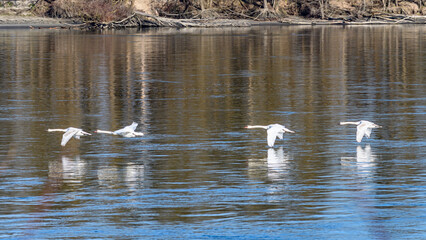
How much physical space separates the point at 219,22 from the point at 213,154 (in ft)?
215

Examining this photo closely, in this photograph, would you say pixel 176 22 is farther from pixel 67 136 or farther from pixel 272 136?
pixel 272 136

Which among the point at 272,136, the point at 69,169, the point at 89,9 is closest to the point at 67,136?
the point at 69,169

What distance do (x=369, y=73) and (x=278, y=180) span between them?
2064 centimetres

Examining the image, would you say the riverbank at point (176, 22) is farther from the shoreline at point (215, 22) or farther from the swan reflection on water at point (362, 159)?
the swan reflection on water at point (362, 159)

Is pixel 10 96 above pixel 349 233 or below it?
above

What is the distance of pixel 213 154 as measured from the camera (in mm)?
18125

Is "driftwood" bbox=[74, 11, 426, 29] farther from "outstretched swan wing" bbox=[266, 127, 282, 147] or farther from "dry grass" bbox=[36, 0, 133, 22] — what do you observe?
"outstretched swan wing" bbox=[266, 127, 282, 147]

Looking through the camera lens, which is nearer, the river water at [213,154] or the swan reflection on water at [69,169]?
the river water at [213,154]

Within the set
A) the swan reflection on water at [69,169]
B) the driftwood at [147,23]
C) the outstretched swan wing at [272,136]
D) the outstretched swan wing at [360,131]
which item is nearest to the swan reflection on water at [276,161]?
the outstretched swan wing at [272,136]

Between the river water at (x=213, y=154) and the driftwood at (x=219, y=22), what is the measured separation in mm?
39061

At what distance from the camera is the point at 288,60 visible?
138 feet

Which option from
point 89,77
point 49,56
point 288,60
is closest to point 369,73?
point 288,60

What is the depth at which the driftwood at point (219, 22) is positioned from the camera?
77375mm

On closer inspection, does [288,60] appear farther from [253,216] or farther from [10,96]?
[253,216]
